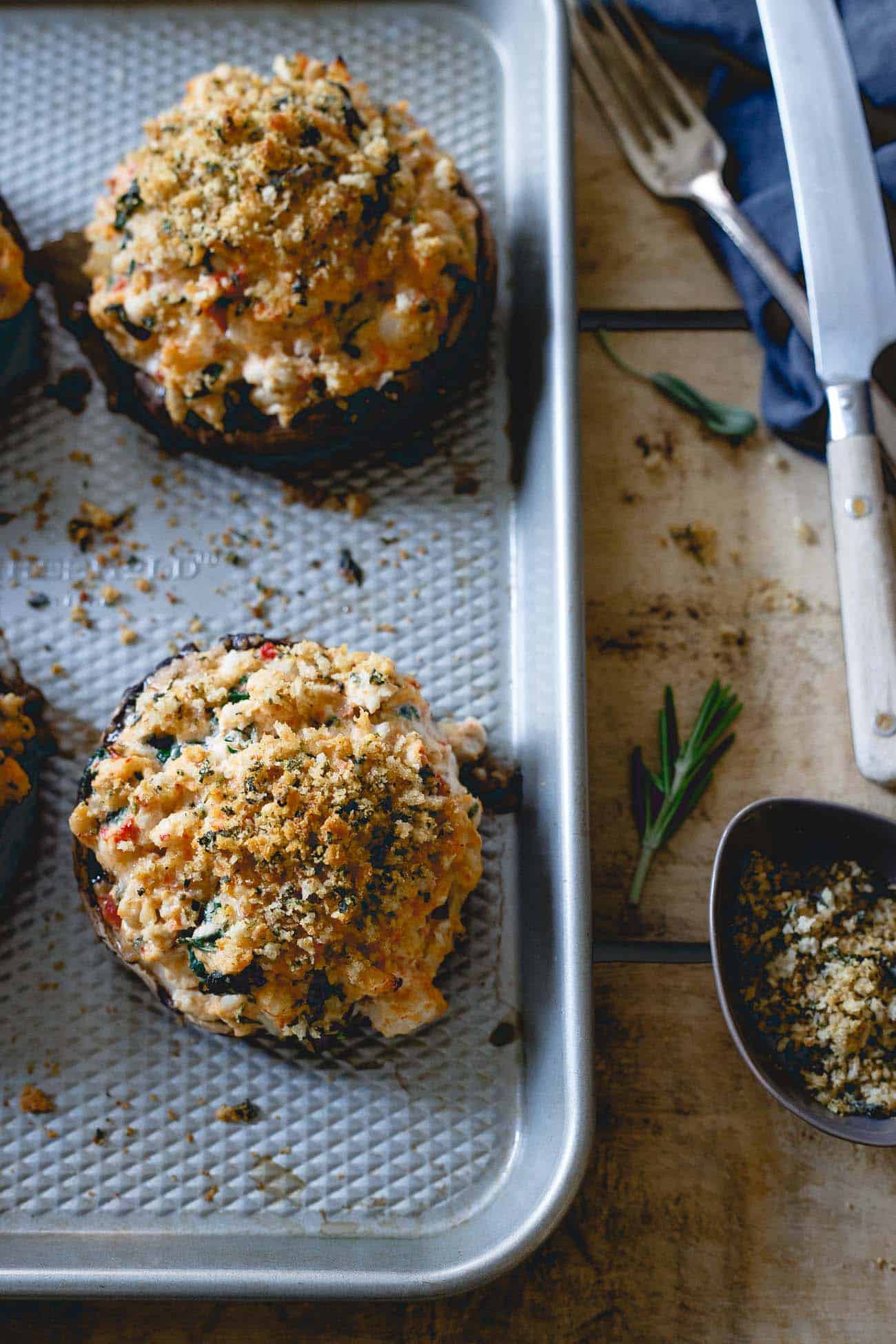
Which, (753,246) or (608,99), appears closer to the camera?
(753,246)

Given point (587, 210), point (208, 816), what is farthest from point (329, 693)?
point (587, 210)

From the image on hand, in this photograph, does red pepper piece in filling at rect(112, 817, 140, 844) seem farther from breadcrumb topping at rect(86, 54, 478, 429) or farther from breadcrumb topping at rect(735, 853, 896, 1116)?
breadcrumb topping at rect(735, 853, 896, 1116)

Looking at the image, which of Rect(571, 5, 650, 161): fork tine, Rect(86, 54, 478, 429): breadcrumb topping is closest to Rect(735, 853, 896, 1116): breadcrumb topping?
Rect(86, 54, 478, 429): breadcrumb topping

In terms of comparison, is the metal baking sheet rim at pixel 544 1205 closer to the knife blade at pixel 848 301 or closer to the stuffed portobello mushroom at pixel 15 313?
the knife blade at pixel 848 301

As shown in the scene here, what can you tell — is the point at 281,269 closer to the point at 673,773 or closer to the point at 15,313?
the point at 15,313

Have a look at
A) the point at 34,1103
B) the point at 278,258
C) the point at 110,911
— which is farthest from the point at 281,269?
the point at 34,1103

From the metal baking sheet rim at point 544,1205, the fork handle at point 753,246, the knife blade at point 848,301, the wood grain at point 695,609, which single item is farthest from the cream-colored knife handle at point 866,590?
the metal baking sheet rim at point 544,1205
